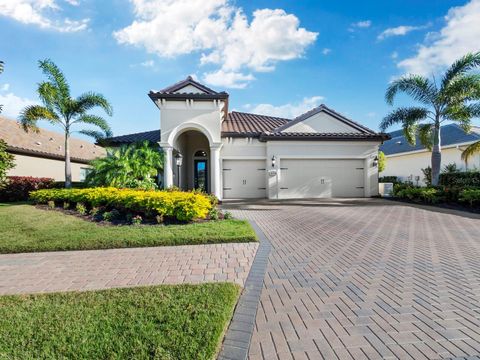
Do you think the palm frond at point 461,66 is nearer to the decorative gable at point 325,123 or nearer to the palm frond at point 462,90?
the palm frond at point 462,90

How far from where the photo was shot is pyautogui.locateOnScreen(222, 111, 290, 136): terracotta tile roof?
15.3 meters

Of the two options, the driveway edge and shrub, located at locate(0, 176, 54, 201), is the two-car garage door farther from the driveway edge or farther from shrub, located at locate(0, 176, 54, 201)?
the driveway edge

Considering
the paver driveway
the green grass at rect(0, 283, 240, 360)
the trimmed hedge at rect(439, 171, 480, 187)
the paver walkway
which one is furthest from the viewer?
the trimmed hedge at rect(439, 171, 480, 187)

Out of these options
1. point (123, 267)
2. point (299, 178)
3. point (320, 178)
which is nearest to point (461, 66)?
point (320, 178)

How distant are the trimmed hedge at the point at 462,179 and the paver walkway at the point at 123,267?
1561 cm

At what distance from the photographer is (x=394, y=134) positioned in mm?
35281

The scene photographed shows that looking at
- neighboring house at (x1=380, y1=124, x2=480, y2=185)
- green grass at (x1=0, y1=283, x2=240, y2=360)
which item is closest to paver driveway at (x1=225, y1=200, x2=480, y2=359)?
green grass at (x1=0, y1=283, x2=240, y2=360)

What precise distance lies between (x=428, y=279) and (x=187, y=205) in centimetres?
589

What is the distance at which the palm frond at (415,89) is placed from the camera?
13273 millimetres

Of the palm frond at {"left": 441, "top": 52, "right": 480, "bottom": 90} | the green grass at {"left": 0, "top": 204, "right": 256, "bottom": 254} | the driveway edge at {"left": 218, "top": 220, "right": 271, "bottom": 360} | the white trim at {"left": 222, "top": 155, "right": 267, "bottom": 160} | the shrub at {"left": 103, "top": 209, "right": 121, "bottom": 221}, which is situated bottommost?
the driveway edge at {"left": 218, "top": 220, "right": 271, "bottom": 360}

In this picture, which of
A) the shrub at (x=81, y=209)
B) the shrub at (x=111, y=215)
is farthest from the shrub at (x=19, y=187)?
the shrub at (x=111, y=215)

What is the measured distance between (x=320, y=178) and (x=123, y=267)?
13.2 meters

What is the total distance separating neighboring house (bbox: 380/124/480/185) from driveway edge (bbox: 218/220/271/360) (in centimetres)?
2043

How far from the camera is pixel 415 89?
13492 mm
